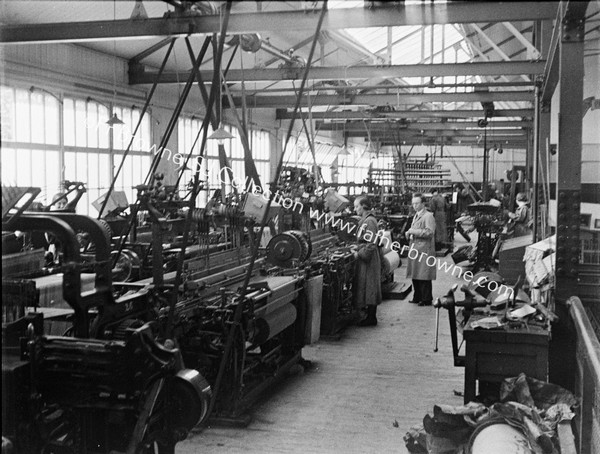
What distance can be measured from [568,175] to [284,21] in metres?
2.50

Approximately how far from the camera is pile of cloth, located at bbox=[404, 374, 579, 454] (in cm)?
361

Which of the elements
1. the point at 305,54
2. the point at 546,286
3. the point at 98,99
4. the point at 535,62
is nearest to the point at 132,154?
the point at 98,99

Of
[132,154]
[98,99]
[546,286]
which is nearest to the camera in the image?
[546,286]

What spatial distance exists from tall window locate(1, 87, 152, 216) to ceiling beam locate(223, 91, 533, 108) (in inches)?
84.9

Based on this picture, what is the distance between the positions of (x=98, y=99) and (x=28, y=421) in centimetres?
915

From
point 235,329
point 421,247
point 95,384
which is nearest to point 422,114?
point 421,247

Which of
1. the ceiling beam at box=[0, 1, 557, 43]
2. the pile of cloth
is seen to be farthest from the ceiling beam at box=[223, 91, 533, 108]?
the pile of cloth

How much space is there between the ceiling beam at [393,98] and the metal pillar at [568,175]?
6.64 meters

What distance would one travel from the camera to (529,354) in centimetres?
438

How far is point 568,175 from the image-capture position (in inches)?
177

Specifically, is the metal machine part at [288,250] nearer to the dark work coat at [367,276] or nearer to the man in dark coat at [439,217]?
the dark work coat at [367,276]

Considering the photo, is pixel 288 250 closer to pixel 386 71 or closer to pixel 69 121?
pixel 386 71

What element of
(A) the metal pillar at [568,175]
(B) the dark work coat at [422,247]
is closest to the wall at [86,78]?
(B) the dark work coat at [422,247]

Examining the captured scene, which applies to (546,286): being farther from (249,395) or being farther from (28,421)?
(28,421)
